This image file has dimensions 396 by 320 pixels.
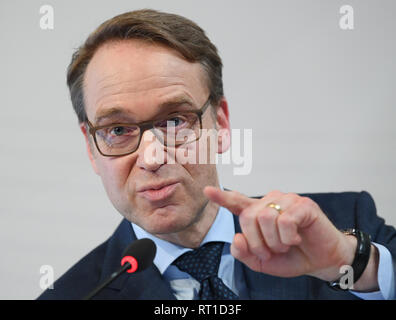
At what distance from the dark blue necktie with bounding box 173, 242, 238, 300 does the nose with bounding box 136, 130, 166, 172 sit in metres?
0.39

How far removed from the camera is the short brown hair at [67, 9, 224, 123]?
66.1 inches

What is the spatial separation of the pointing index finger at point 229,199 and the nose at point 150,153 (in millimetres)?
472

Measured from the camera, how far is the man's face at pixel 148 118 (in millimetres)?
1518

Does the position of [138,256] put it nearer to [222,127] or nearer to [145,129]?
[145,129]

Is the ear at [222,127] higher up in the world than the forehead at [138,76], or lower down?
lower down

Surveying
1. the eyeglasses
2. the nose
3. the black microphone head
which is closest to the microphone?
the black microphone head

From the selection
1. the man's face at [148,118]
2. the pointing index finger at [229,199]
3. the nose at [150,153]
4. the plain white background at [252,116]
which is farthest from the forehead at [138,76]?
the plain white background at [252,116]

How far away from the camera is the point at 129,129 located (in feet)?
5.19

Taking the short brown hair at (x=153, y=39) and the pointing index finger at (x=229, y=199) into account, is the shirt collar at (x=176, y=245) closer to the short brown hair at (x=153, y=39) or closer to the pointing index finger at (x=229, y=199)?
the short brown hair at (x=153, y=39)

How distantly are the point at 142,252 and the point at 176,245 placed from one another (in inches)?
20.7

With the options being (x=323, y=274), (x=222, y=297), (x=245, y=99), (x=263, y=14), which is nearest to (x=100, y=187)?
(x=245, y=99)

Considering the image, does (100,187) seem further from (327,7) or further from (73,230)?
(327,7)

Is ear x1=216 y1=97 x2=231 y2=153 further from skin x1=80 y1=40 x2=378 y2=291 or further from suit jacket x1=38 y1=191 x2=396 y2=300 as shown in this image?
suit jacket x1=38 y1=191 x2=396 y2=300

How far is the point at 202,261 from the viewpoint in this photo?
163 centimetres
